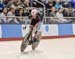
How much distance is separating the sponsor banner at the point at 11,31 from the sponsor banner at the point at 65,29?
2250 millimetres

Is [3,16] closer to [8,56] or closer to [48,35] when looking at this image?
[48,35]

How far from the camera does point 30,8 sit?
536 inches

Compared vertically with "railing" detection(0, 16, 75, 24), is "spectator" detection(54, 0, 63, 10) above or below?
above

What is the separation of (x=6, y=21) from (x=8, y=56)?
4.46m

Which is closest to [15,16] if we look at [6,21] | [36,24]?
[6,21]

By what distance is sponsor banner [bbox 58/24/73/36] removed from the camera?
47.9 feet

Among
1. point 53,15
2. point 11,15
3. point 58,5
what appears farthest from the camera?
point 58,5

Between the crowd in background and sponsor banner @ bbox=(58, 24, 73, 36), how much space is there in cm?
23

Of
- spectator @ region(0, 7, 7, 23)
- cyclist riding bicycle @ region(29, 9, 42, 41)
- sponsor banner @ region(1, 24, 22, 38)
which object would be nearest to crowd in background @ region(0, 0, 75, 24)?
spectator @ region(0, 7, 7, 23)

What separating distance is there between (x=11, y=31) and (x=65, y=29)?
3.00 meters

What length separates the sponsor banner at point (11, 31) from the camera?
13012 mm

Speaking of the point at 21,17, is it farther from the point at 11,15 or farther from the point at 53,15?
the point at 53,15

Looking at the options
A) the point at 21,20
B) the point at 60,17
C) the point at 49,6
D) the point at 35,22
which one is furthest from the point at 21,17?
the point at 35,22

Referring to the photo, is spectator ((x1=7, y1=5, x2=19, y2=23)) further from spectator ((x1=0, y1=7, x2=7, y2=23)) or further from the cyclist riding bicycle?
the cyclist riding bicycle
